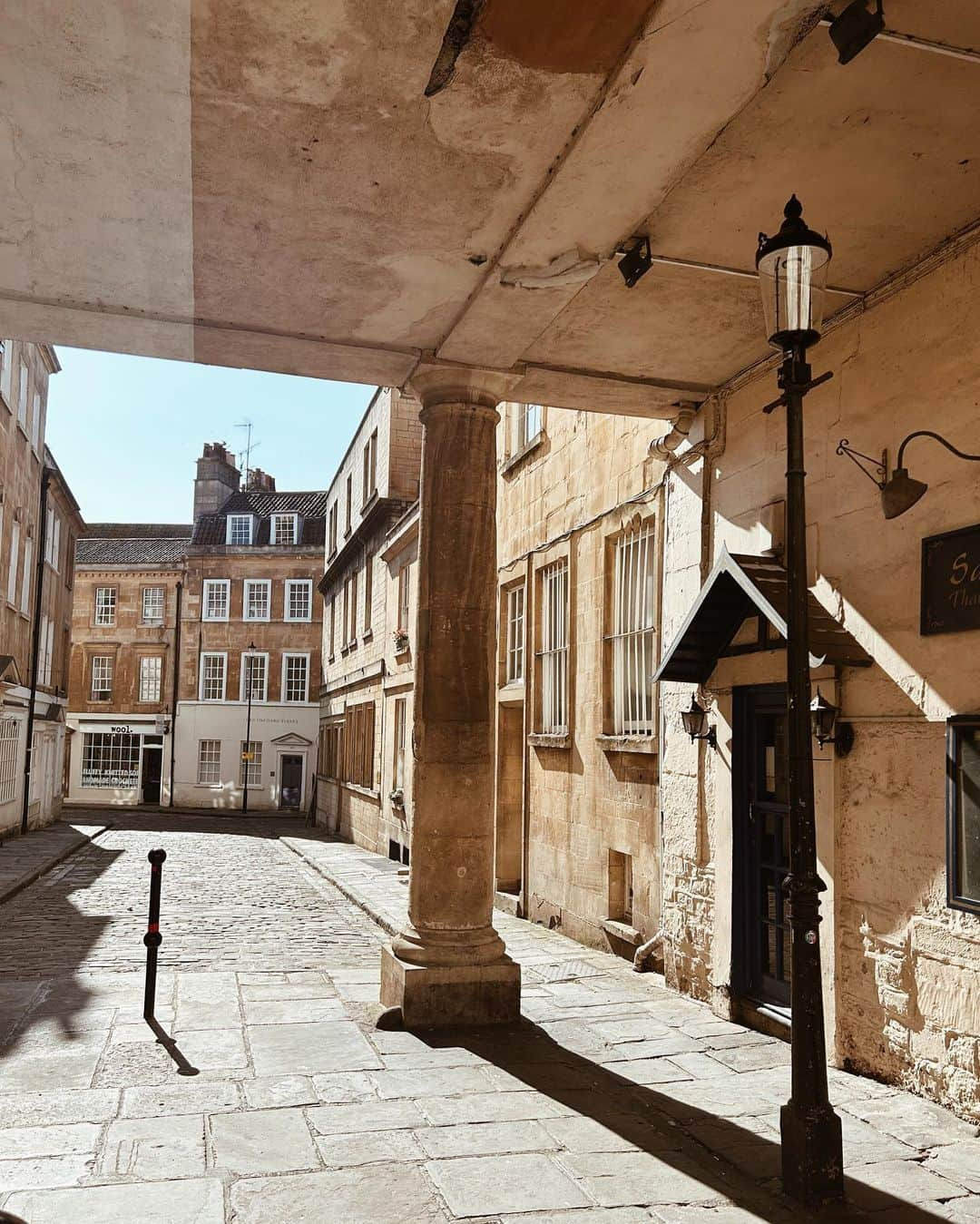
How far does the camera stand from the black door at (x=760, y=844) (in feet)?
24.4

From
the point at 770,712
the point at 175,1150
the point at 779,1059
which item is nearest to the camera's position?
the point at 175,1150

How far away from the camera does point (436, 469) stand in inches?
315

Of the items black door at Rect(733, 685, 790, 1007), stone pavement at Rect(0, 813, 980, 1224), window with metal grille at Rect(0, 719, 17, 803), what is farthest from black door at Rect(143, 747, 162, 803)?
black door at Rect(733, 685, 790, 1007)

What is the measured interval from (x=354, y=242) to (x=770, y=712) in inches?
169

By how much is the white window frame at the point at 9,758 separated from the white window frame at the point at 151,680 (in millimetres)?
19744

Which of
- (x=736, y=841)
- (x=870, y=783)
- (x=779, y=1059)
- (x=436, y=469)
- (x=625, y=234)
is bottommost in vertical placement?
(x=779, y=1059)

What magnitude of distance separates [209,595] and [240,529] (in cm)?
324

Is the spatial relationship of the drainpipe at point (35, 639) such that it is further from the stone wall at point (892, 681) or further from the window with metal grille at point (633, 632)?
the stone wall at point (892, 681)

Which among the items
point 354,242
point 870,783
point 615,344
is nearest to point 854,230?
point 615,344

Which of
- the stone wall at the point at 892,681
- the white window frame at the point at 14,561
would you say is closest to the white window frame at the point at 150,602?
the white window frame at the point at 14,561

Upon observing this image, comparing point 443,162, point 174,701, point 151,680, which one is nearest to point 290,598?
point 174,701

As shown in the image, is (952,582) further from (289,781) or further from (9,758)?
(289,781)

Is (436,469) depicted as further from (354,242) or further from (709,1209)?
(709,1209)

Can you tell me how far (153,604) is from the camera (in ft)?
145
